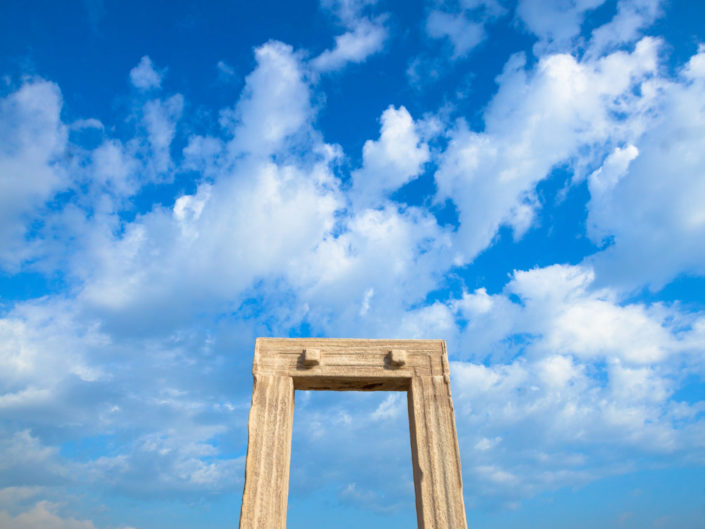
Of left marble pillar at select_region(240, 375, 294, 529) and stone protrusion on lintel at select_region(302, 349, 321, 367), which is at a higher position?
stone protrusion on lintel at select_region(302, 349, 321, 367)

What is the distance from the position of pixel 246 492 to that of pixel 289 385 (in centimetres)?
161

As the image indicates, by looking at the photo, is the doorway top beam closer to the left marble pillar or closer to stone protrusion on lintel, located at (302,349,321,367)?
stone protrusion on lintel, located at (302,349,321,367)

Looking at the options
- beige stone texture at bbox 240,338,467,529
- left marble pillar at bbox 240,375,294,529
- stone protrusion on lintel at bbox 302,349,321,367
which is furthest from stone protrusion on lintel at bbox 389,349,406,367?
left marble pillar at bbox 240,375,294,529

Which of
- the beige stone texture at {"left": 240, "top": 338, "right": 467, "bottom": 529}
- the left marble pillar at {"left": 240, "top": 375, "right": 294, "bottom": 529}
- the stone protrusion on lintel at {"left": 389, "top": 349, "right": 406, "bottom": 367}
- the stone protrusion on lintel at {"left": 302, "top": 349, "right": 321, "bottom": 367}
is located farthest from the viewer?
the stone protrusion on lintel at {"left": 389, "top": 349, "right": 406, "bottom": 367}

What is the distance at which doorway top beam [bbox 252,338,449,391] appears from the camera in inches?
304

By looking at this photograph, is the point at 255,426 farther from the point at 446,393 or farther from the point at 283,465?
the point at 446,393

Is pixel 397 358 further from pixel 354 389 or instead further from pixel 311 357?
pixel 311 357

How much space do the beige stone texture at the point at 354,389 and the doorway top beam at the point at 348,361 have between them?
0.05 feet

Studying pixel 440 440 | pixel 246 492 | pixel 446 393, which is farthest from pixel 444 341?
pixel 246 492

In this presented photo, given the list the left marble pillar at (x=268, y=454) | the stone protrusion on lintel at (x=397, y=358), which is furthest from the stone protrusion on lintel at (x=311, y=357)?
the stone protrusion on lintel at (x=397, y=358)

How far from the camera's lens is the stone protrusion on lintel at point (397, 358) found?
7754 millimetres

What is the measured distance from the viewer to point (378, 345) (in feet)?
26.1

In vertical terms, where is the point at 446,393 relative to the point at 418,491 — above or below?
above

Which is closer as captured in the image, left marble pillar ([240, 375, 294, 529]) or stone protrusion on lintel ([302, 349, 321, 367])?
left marble pillar ([240, 375, 294, 529])
